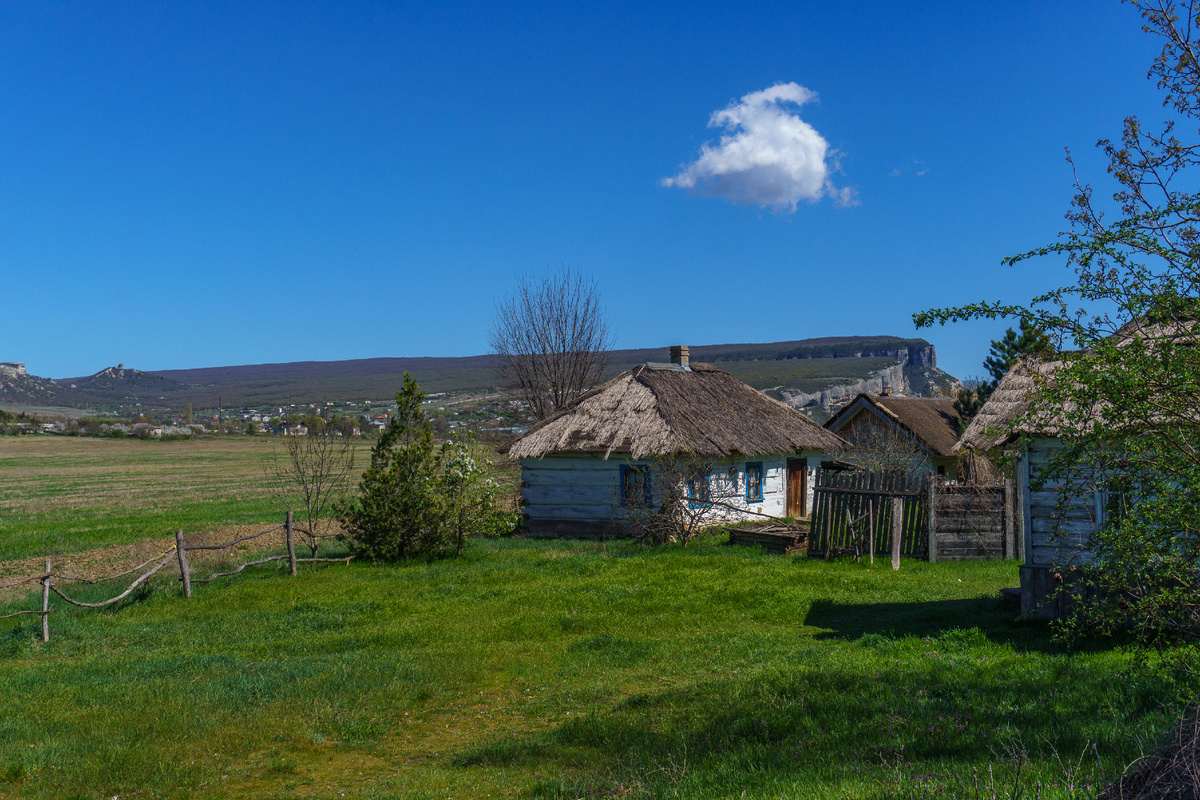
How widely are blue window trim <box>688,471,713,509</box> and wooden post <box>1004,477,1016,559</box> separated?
5.80 metres

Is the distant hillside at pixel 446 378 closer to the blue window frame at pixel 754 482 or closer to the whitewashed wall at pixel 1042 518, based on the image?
the blue window frame at pixel 754 482

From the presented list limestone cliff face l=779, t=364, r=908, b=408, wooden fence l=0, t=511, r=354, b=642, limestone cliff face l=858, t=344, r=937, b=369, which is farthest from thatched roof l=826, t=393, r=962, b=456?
limestone cliff face l=858, t=344, r=937, b=369

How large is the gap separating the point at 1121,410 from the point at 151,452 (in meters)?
72.8

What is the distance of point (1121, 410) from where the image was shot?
436 cm

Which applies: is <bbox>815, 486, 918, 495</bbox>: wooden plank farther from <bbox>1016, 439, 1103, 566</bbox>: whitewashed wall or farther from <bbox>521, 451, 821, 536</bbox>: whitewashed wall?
<bbox>521, 451, 821, 536</bbox>: whitewashed wall

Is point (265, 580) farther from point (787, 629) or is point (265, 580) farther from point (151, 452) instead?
point (151, 452)

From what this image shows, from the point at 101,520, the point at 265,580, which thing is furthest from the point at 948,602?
the point at 101,520

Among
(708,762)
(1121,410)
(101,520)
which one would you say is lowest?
(101,520)

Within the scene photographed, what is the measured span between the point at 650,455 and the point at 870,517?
19.3 ft

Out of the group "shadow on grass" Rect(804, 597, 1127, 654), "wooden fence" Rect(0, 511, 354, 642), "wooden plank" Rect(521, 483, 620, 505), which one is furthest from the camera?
"wooden plank" Rect(521, 483, 620, 505)

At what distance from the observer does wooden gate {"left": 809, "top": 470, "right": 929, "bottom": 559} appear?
1460cm

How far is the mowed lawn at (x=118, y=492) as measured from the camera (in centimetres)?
2445

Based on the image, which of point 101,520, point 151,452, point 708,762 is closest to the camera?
point 708,762

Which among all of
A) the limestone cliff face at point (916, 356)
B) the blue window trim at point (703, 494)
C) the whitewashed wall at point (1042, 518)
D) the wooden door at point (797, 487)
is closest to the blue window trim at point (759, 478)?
the wooden door at point (797, 487)
